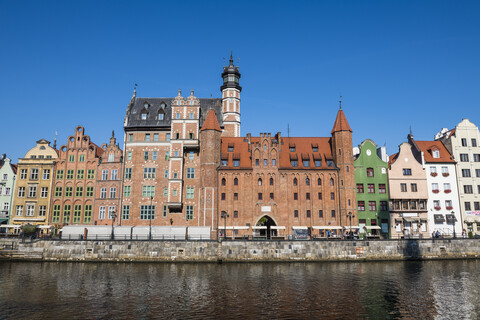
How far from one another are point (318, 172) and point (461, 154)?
2911cm

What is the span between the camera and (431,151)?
6775 cm

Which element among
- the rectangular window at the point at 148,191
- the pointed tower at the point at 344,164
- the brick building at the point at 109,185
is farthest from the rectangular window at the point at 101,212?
the pointed tower at the point at 344,164

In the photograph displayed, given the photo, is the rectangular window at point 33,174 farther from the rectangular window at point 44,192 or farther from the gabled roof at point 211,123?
the gabled roof at point 211,123

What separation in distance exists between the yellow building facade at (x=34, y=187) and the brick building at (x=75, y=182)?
4.93ft

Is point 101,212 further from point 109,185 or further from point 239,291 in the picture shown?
point 239,291

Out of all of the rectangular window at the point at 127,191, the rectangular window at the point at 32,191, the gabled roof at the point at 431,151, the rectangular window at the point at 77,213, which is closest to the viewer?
the rectangular window at the point at 127,191

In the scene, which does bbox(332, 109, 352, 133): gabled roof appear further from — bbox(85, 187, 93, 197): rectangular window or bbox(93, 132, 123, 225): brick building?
bbox(85, 187, 93, 197): rectangular window

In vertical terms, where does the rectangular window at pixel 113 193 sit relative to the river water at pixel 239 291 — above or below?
above

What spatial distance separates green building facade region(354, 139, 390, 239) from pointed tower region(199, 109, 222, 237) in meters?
26.6

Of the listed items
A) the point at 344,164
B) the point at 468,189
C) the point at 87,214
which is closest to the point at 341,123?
the point at 344,164

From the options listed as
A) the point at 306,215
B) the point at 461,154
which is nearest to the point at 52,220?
the point at 306,215

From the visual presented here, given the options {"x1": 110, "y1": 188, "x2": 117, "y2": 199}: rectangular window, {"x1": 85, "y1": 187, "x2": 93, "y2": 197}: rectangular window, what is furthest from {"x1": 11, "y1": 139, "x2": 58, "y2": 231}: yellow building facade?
{"x1": 110, "y1": 188, "x2": 117, "y2": 199}: rectangular window

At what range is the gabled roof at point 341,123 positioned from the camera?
6593 cm

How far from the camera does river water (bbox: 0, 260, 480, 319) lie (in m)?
26.7
